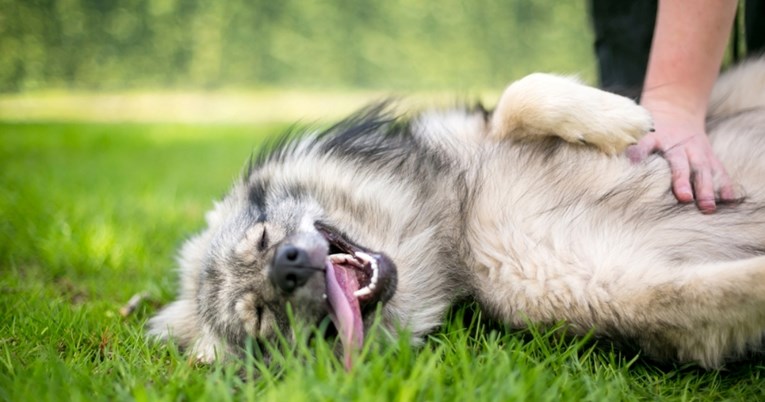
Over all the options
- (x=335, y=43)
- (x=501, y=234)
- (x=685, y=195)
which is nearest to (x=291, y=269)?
(x=501, y=234)

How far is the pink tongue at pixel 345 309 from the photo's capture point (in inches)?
83.6

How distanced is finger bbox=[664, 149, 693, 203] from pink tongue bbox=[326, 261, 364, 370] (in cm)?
127

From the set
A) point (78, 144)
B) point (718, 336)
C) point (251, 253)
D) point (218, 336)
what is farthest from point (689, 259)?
point (78, 144)

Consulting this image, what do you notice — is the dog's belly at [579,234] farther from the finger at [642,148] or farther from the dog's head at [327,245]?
the dog's head at [327,245]

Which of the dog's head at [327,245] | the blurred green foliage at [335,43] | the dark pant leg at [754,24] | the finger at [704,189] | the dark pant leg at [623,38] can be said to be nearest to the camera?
the dog's head at [327,245]

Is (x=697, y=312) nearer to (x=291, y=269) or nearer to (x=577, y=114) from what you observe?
(x=577, y=114)

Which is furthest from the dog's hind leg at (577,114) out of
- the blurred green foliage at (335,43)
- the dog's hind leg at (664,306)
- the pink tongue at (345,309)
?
the blurred green foliage at (335,43)

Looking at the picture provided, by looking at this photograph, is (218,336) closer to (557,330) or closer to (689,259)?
(557,330)

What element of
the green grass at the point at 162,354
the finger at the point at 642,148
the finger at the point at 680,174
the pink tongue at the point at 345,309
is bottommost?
the green grass at the point at 162,354

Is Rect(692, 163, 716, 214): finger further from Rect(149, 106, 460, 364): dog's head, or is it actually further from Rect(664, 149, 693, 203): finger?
Rect(149, 106, 460, 364): dog's head

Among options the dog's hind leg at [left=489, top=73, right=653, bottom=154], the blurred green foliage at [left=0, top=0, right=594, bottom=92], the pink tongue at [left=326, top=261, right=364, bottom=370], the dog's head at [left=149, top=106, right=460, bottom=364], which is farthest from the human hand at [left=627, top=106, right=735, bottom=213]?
the blurred green foliage at [left=0, top=0, right=594, bottom=92]

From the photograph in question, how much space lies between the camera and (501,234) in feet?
8.17

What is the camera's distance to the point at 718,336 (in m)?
2.13

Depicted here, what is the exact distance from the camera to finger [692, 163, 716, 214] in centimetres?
242
